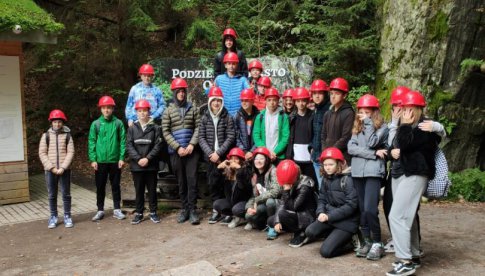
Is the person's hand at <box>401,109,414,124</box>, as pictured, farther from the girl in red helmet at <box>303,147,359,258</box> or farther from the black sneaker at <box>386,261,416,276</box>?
the black sneaker at <box>386,261,416,276</box>

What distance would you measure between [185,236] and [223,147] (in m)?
1.48

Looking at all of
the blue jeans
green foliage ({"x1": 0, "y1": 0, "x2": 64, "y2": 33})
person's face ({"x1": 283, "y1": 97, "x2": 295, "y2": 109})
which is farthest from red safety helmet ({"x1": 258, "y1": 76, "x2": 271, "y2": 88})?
green foliage ({"x1": 0, "y1": 0, "x2": 64, "y2": 33})

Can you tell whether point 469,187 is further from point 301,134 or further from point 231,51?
point 231,51

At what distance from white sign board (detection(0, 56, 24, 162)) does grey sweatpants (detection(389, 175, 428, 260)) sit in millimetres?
7363

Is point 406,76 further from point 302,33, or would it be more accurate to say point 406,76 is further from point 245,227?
point 245,227

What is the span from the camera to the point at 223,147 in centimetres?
695

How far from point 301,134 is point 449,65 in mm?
4236

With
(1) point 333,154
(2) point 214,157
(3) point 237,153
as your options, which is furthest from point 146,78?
(1) point 333,154

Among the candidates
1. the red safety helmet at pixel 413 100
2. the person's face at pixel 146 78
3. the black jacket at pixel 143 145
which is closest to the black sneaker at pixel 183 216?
the black jacket at pixel 143 145

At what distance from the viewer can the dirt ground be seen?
5051 mm

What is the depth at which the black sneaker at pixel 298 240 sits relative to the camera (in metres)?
5.79

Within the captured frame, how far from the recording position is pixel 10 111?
867 cm

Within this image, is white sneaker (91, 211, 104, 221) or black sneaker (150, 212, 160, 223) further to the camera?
white sneaker (91, 211, 104, 221)

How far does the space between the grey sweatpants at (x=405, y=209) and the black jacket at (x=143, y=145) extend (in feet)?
13.1
